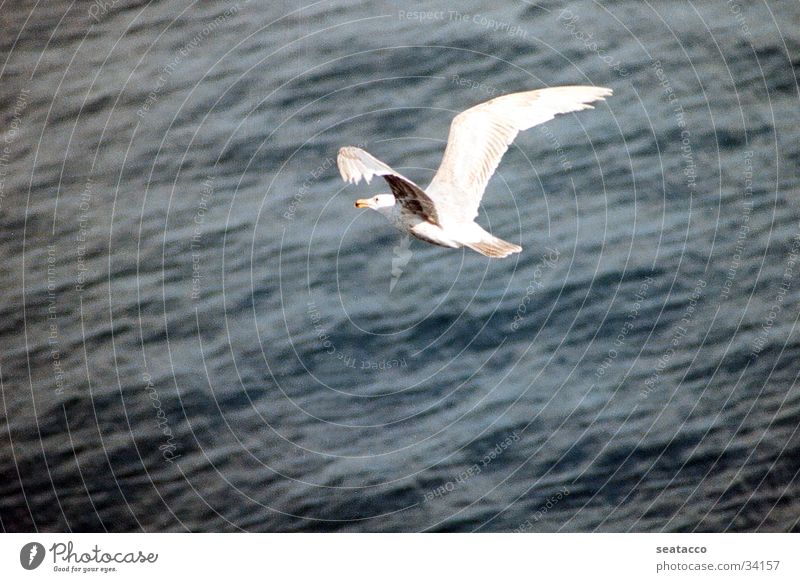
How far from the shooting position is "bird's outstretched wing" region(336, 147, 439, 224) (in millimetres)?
2779

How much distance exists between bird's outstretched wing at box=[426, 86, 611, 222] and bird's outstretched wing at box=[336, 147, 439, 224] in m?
0.03

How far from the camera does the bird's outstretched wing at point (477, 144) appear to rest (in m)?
2.86

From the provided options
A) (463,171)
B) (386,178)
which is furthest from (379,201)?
(463,171)

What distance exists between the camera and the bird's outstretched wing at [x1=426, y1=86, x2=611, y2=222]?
2.86m

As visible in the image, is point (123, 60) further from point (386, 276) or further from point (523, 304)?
point (523, 304)

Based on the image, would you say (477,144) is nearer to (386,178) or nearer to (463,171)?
(463,171)

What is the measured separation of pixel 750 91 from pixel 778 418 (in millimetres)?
894

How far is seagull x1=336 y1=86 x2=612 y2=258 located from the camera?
2.86 metres

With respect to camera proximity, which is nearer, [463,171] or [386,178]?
[386,178]

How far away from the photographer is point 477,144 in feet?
9.45

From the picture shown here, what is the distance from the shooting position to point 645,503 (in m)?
3.05

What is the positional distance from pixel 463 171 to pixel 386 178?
0.77 feet

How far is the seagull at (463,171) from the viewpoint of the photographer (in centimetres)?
286
